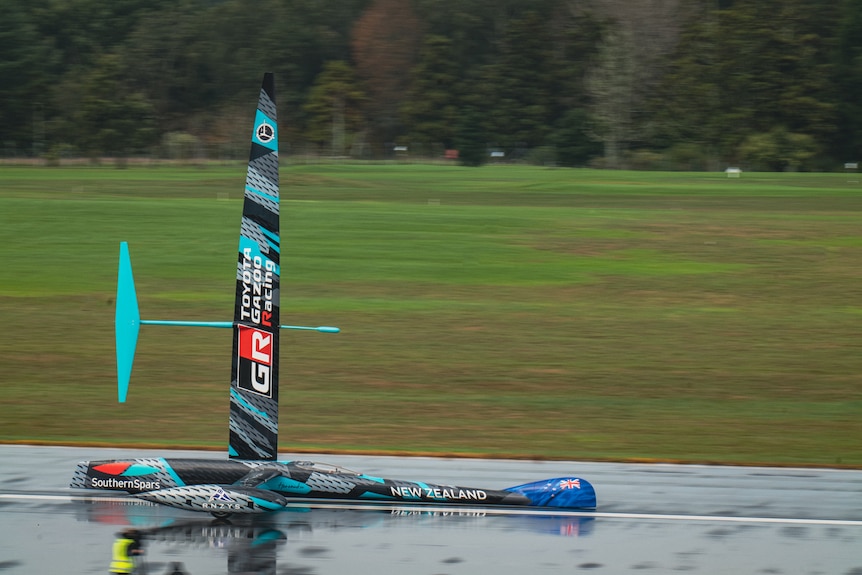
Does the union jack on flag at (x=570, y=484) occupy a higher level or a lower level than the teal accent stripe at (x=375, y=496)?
higher

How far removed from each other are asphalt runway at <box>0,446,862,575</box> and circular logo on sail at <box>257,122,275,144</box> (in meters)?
3.40

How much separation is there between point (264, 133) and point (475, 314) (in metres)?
15.5

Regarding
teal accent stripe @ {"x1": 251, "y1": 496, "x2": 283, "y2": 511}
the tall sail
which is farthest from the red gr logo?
teal accent stripe @ {"x1": 251, "y1": 496, "x2": 283, "y2": 511}

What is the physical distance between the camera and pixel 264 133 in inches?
419

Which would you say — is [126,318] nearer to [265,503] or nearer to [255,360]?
[255,360]

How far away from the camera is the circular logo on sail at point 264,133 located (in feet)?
34.8

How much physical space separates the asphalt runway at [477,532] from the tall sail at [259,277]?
4.18ft

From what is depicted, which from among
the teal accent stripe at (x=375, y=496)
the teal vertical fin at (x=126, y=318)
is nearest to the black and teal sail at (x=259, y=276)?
the teal vertical fin at (x=126, y=318)

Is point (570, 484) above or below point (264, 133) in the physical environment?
below

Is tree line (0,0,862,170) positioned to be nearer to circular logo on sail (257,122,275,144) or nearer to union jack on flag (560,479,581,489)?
union jack on flag (560,479,581,489)

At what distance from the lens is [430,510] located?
11.1 metres

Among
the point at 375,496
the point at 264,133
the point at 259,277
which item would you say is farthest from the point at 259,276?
the point at 375,496

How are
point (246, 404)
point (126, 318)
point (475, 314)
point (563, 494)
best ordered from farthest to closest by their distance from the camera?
point (475, 314), point (563, 494), point (246, 404), point (126, 318)

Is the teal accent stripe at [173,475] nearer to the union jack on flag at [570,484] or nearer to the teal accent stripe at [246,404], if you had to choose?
the teal accent stripe at [246,404]
